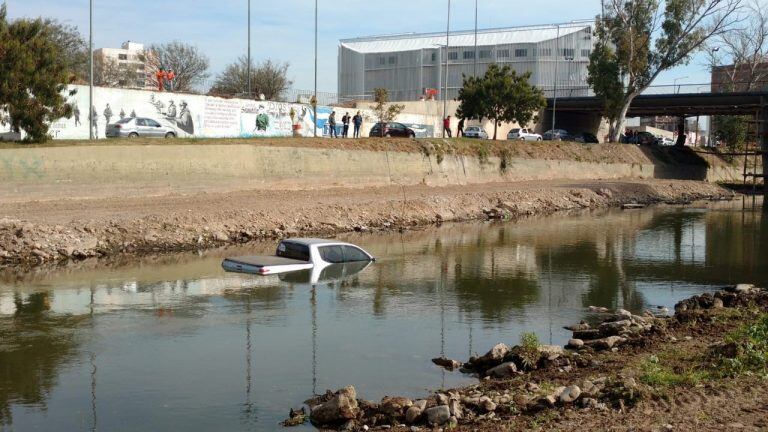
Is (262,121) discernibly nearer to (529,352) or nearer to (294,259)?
(294,259)

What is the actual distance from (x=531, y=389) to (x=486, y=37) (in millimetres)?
116894

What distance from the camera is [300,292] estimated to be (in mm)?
25281

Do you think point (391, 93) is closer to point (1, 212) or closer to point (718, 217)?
point (718, 217)

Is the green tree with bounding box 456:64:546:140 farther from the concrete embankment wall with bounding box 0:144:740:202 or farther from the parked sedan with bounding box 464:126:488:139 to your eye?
the concrete embankment wall with bounding box 0:144:740:202

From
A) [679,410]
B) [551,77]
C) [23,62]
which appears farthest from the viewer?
[551,77]

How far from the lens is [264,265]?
27188 mm

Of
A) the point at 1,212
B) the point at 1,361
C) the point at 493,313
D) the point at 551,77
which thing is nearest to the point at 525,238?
the point at 493,313

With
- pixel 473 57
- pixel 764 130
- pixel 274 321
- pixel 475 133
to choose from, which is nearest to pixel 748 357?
pixel 274 321

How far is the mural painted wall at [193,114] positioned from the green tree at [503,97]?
9821 millimetres

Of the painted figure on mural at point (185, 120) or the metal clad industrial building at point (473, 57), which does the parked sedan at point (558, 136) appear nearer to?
the metal clad industrial building at point (473, 57)

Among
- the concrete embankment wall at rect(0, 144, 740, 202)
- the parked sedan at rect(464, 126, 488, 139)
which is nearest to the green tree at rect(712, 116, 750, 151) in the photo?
the parked sedan at rect(464, 126, 488, 139)

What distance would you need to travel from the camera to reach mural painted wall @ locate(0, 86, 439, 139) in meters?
50.2

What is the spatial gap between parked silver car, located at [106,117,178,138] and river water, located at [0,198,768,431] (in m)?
16.6

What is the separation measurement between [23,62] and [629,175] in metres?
56.5
